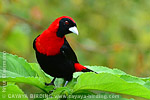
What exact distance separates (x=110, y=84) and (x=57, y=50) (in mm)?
848

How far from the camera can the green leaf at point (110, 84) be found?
4.57ft

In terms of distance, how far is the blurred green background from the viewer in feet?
14.1

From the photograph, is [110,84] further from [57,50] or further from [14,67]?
[57,50]

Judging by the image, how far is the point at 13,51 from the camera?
4.24 meters

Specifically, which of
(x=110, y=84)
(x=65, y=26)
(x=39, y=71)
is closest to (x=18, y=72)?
(x=39, y=71)

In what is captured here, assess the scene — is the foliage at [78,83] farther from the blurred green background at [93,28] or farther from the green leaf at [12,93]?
the blurred green background at [93,28]

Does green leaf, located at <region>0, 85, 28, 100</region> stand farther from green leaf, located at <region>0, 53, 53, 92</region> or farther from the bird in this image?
the bird

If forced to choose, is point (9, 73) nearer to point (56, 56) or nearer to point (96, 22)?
point (56, 56)

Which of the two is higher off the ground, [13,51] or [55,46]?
A: [13,51]

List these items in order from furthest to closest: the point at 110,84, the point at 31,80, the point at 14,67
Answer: the point at 14,67 < the point at 31,80 < the point at 110,84

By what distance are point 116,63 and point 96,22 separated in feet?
3.07

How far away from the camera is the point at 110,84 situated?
141 centimetres

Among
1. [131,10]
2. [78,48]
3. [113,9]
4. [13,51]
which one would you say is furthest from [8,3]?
[131,10]

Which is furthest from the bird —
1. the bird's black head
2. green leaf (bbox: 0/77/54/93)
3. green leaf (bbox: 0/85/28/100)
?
green leaf (bbox: 0/85/28/100)
